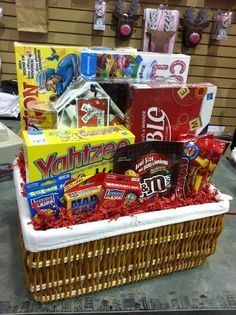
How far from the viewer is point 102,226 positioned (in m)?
0.49

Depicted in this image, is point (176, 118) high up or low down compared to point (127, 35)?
down

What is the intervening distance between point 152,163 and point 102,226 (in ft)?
0.53

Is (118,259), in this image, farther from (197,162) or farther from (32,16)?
(32,16)

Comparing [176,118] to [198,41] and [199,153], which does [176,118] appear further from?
[198,41]

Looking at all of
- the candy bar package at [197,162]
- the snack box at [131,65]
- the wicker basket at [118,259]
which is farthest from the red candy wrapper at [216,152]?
the snack box at [131,65]

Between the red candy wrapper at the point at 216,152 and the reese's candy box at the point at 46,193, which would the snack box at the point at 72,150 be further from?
the red candy wrapper at the point at 216,152

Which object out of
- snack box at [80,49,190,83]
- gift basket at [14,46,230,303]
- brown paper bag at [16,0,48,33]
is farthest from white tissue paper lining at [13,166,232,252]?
brown paper bag at [16,0,48,33]

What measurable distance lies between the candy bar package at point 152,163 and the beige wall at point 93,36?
139 cm

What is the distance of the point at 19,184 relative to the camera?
591 millimetres

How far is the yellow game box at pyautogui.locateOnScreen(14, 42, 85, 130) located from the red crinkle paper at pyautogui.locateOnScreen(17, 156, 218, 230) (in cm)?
23

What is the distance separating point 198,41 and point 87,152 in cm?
152

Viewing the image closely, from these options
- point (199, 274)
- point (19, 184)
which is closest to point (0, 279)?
point (19, 184)

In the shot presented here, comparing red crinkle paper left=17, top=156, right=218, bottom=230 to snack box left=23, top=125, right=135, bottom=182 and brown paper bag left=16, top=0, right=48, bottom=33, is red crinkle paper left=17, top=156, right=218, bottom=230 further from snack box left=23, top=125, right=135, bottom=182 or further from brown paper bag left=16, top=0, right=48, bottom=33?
brown paper bag left=16, top=0, right=48, bottom=33

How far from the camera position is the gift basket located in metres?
0.50
